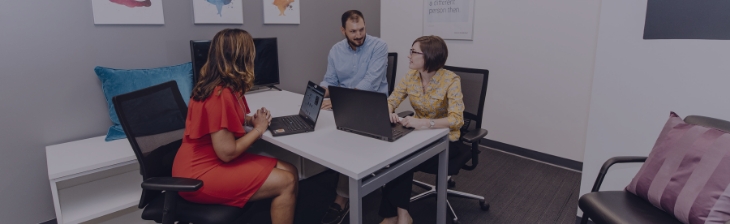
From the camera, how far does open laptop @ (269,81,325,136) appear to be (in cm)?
195

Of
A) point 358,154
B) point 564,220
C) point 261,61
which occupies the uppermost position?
point 261,61

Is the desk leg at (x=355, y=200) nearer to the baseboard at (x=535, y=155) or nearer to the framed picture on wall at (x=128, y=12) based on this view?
the framed picture on wall at (x=128, y=12)

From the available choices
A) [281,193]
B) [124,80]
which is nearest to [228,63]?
[281,193]

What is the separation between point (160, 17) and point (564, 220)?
284cm

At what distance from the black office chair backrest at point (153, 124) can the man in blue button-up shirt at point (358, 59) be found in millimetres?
1354

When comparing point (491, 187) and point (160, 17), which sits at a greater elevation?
point (160, 17)

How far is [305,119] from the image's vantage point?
212 centimetres

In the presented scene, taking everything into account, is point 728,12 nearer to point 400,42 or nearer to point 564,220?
point 564,220

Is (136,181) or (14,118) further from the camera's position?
(136,181)

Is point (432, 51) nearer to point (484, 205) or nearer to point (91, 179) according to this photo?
point (484, 205)

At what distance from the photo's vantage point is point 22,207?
2254 millimetres

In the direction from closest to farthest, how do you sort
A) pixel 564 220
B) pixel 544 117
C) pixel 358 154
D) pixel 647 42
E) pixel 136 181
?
pixel 358 154
pixel 647 42
pixel 136 181
pixel 564 220
pixel 544 117

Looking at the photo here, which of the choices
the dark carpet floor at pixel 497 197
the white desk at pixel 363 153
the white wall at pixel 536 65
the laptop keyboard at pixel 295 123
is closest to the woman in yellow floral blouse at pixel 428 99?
the white desk at pixel 363 153

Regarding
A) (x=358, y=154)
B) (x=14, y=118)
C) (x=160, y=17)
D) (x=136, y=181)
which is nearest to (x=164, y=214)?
(x=358, y=154)
